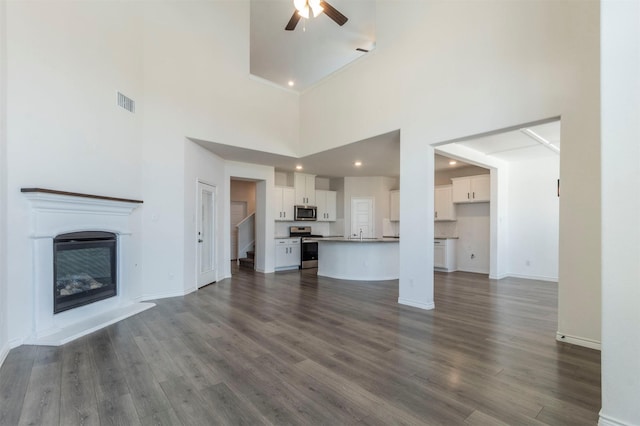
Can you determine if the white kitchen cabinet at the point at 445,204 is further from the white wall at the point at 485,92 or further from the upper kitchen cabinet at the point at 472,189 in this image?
the white wall at the point at 485,92

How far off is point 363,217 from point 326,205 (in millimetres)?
1234

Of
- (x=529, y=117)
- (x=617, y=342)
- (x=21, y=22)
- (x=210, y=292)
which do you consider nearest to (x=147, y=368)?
(x=210, y=292)

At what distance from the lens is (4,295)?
9.27ft

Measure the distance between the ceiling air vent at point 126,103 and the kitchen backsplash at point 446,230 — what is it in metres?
7.22

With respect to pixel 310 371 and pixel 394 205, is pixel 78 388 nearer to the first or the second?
pixel 310 371

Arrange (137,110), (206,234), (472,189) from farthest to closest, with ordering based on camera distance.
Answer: (472,189) < (206,234) < (137,110)

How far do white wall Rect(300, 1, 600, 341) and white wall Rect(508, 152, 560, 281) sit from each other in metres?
3.75

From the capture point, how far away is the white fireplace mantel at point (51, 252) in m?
3.11

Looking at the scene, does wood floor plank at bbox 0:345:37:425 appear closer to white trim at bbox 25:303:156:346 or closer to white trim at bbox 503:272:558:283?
white trim at bbox 25:303:156:346

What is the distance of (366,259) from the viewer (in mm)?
6438

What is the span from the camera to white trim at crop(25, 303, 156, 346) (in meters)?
3.04

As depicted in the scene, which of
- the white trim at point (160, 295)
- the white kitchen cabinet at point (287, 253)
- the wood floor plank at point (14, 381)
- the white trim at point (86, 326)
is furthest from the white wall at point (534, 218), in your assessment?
the wood floor plank at point (14, 381)

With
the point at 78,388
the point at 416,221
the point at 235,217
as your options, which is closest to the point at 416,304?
the point at 416,221

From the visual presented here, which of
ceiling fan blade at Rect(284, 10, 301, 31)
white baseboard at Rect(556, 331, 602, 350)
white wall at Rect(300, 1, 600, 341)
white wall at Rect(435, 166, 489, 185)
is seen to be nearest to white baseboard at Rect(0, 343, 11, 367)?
white wall at Rect(300, 1, 600, 341)
